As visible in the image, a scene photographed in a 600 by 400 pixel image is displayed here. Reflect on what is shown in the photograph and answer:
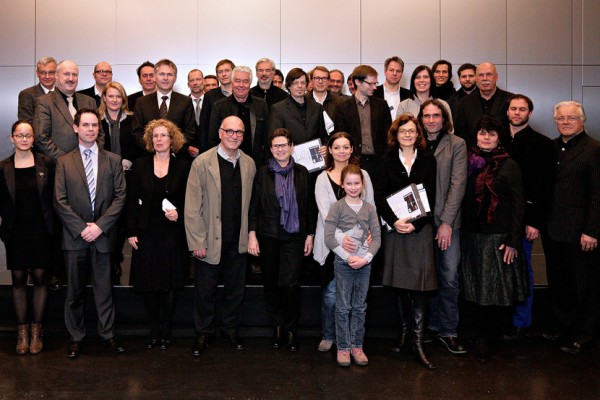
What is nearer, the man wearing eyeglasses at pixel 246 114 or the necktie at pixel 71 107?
the necktie at pixel 71 107

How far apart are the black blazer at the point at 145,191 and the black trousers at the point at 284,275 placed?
0.73m

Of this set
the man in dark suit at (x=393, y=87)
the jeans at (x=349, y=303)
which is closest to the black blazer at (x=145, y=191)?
the jeans at (x=349, y=303)

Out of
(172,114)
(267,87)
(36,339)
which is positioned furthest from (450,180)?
(36,339)

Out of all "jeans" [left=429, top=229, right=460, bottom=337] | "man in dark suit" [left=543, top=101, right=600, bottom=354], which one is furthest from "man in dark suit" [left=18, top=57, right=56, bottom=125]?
"man in dark suit" [left=543, top=101, right=600, bottom=354]

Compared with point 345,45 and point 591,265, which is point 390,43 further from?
point 591,265

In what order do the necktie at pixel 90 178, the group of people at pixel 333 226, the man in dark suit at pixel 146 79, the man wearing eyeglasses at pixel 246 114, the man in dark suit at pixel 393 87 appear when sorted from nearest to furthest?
the group of people at pixel 333 226 → the necktie at pixel 90 178 → the man wearing eyeglasses at pixel 246 114 → the man in dark suit at pixel 393 87 → the man in dark suit at pixel 146 79

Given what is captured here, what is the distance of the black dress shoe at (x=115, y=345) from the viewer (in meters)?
4.22

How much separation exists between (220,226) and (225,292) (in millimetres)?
559

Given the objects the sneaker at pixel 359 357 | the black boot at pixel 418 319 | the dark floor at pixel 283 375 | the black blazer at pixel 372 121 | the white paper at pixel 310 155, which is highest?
the black blazer at pixel 372 121

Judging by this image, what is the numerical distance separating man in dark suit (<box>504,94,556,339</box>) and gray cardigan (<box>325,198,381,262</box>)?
3.98 feet

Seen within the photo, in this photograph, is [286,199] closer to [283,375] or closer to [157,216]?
[157,216]

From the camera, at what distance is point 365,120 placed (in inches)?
188

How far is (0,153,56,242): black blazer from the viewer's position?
4.10m

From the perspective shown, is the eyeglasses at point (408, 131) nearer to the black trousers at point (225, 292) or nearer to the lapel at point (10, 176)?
the black trousers at point (225, 292)
